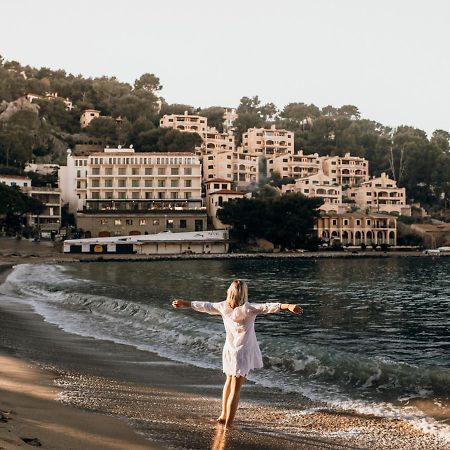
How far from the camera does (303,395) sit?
31.8 ft

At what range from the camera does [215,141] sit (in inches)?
5226

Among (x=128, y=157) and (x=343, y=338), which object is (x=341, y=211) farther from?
(x=343, y=338)

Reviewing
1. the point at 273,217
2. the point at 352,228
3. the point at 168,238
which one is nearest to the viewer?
the point at 273,217

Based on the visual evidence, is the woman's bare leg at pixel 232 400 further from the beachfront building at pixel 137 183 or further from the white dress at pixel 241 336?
the beachfront building at pixel 137 183

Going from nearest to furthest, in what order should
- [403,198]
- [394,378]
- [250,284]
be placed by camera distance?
1. [394,378]
2. [250,284]
3. [403,198]

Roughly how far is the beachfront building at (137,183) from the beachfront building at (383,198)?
36728 mm

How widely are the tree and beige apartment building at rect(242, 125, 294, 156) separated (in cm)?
4594

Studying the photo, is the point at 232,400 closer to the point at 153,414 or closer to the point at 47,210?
the point at 153,414

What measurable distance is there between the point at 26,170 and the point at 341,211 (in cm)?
5965

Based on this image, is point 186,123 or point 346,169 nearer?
point 346,169

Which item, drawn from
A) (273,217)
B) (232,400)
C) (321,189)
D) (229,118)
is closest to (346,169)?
(321,189)

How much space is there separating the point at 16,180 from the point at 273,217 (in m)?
43.6

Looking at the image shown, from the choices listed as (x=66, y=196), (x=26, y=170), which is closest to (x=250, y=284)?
(x=66, y=196)

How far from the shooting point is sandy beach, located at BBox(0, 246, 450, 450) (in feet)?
21.8
